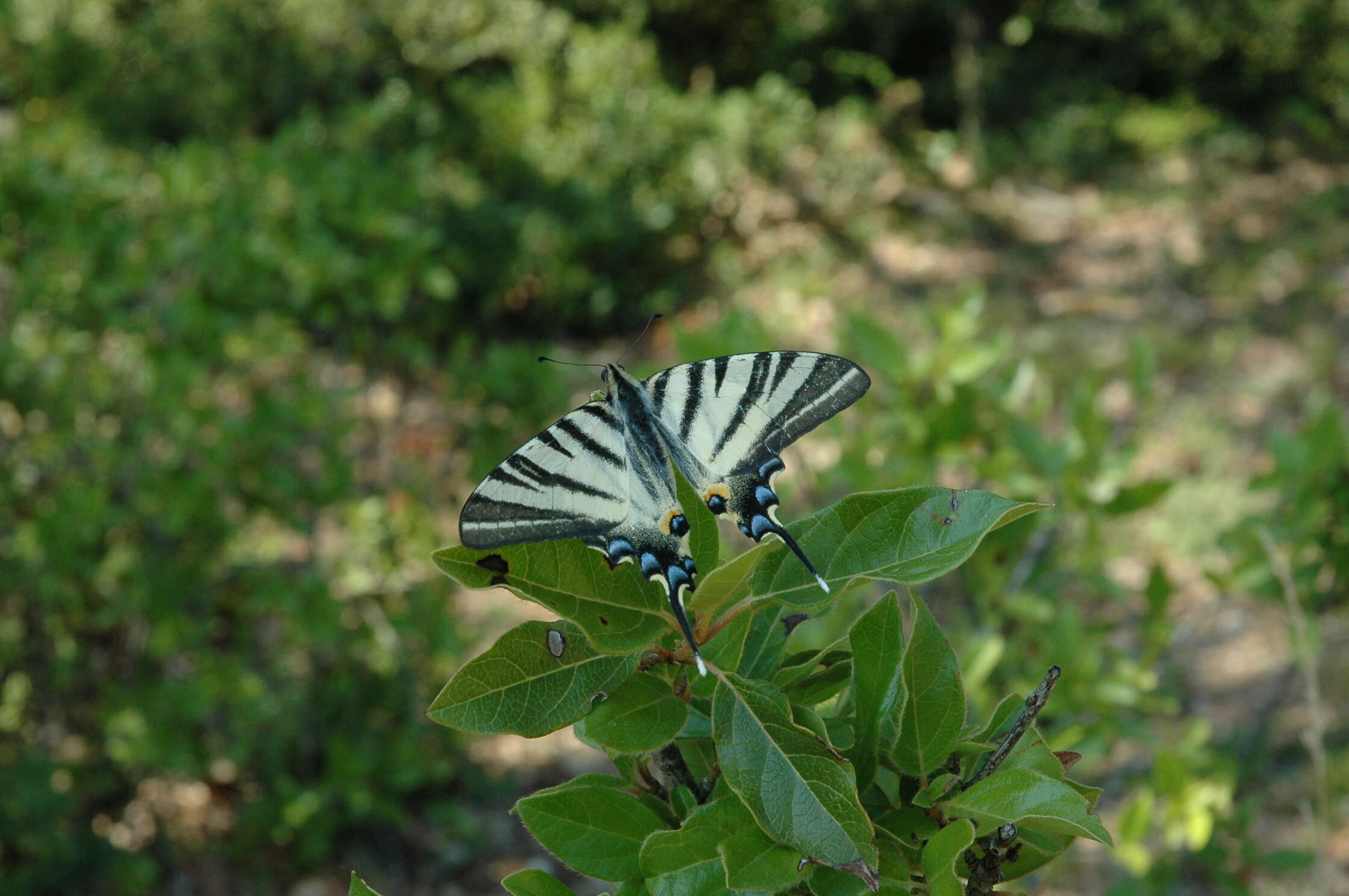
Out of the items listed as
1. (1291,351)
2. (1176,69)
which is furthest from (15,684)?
(1176,69)

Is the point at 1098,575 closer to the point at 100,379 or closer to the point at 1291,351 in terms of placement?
the point at 100,379

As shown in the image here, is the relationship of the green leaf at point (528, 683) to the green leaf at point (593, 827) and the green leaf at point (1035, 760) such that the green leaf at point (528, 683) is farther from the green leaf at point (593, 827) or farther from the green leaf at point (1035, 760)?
the green leaf at point (1035, 760)

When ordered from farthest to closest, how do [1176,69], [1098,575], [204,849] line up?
[1176,69] < [204,849] < [1098,575]

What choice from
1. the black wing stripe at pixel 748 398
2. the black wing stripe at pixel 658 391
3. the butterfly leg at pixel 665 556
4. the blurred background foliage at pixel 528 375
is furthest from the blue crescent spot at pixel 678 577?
the blurred background foliage at pixel 528 375

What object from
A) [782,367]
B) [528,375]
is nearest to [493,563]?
[782,367]

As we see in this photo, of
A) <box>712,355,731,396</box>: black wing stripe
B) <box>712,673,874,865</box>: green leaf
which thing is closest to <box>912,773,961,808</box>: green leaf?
<box>712,673,874,865</box>: green leaf

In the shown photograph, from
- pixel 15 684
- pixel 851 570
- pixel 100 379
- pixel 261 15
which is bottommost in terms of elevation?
pixel 15 684
